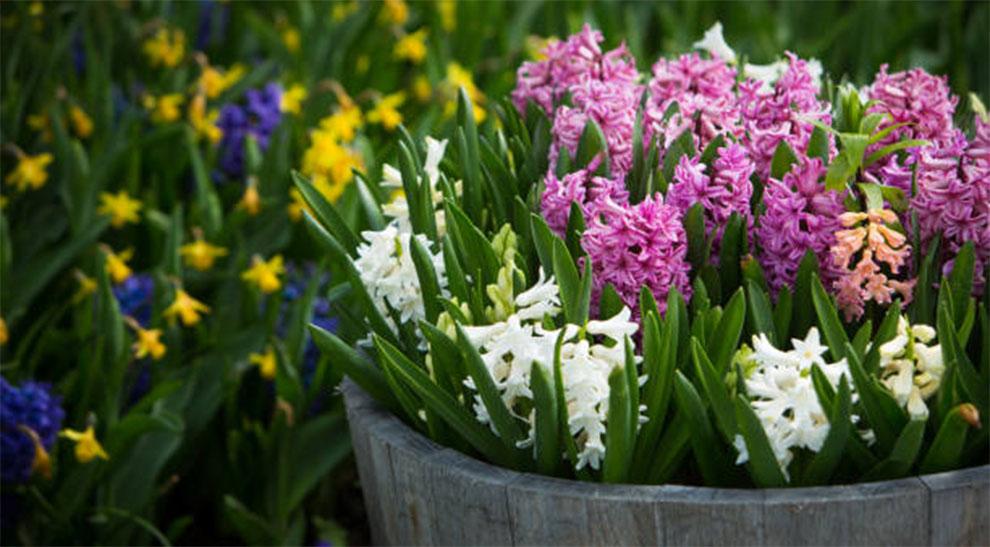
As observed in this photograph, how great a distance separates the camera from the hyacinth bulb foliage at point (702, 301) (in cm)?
145

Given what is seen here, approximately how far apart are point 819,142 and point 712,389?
1.38 ft

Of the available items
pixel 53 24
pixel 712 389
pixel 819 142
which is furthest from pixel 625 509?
pixel 53 24

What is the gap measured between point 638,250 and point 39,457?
45.5 inches

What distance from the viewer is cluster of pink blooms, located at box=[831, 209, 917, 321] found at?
1532 mm

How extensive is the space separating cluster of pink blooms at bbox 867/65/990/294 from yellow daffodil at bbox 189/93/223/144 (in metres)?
1.74

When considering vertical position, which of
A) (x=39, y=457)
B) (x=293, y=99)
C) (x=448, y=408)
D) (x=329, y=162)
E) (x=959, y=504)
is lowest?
(x=39, y=457)

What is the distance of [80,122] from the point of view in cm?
319

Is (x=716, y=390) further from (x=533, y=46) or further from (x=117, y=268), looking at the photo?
(x=533, y=46)

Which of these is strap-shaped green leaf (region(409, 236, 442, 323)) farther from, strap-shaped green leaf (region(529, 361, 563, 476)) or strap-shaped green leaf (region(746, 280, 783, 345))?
strap-shaped green leaf (region(746, 280, 783, 345))

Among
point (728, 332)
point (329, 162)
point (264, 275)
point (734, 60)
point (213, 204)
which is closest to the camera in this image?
point (728, 332)

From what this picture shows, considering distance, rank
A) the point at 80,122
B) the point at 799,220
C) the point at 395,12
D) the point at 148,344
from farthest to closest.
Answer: the point at 395,12 → the point at 80,122 → the point at 148,344 → the point at 799,220

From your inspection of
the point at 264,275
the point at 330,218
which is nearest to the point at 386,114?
the point at 264,275

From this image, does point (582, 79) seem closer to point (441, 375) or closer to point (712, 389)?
point (441, 375)

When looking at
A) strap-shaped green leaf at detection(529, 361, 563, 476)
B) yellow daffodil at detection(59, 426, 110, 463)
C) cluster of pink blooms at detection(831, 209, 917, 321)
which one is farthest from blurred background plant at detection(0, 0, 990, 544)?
cluster of pink blooms at detection(831, 209, 917, 321)
